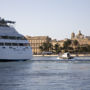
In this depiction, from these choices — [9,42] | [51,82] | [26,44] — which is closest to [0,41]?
[9,42]

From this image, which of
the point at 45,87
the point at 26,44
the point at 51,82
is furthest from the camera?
the point at 26,44

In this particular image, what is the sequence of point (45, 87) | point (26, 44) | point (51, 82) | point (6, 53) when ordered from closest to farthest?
point (45, 87)
point (51, 82)
point (6, 53)
point (26, 44)

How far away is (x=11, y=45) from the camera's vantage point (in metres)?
88.6

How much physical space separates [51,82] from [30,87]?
4925mm

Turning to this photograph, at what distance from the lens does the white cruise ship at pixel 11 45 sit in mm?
87131

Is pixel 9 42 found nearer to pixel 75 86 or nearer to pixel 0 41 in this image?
pixel 0 41

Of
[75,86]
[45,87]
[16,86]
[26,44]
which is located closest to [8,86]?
[16,86]

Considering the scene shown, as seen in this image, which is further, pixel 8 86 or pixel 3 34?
pixel 3 34

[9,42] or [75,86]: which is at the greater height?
[9,42]

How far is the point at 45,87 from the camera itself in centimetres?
3834

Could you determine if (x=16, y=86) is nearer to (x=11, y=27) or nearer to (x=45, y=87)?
(x=45, y=87)

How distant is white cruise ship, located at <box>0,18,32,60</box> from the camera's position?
87.1 meters

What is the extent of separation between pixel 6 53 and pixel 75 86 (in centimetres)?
4965

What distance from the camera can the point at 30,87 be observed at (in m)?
38.4
